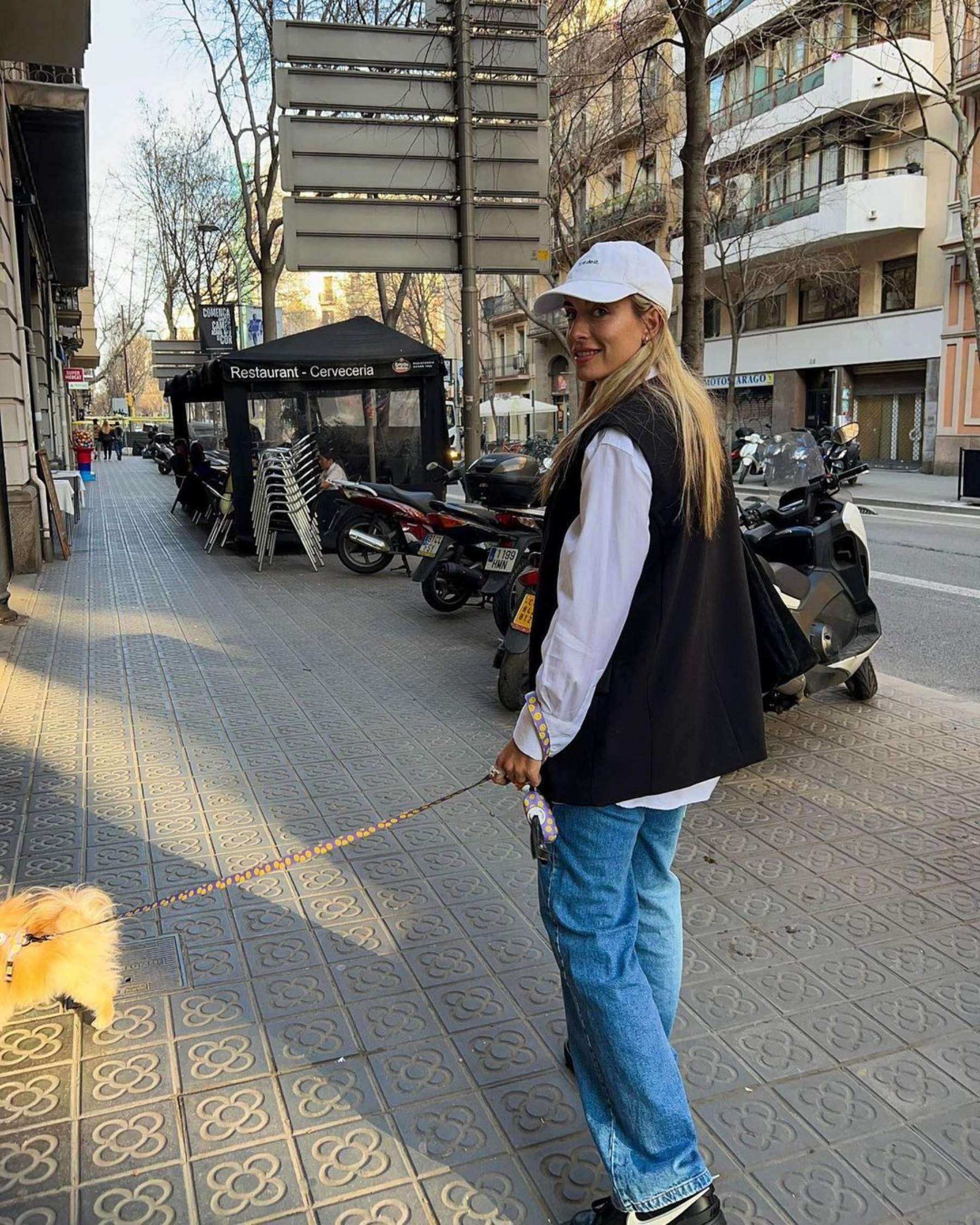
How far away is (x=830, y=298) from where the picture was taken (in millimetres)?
33875

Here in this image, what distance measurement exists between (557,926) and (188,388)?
54.9ft

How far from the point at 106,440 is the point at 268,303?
34.8m

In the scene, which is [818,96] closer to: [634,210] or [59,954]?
[634,210]

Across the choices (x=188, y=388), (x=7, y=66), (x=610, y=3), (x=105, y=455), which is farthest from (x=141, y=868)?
(x=105, y=455)

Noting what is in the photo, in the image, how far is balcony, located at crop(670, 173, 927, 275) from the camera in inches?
1159

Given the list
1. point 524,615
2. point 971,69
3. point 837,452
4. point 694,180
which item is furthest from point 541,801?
point 971,69

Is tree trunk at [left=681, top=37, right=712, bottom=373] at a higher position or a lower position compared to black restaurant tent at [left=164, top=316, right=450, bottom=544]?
higher

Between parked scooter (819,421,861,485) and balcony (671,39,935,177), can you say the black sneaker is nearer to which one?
parked scooter (819,421,861,485)

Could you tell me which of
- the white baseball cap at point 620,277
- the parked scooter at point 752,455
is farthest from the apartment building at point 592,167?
the parked scooter at point 752,455

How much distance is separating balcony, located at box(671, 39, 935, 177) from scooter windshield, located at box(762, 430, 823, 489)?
1150cm

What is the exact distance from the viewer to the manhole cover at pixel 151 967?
10.5 feet

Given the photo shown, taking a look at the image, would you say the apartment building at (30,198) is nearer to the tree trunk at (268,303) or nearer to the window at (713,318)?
the tree trunk at (268,303)

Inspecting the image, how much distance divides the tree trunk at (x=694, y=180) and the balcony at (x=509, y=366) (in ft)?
165

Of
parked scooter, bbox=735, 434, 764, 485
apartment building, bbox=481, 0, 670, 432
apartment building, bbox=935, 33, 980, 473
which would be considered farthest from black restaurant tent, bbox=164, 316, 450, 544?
apartment building, bbox=935, 33, 980, 473
